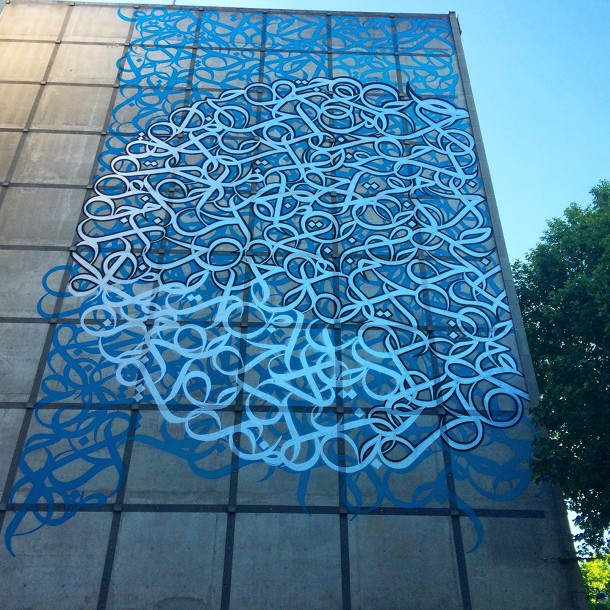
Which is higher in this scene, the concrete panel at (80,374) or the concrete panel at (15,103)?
the concrete panel at (15,103)

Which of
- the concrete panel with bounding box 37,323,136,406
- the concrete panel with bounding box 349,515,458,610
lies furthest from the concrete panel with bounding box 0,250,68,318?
the concrete panel with bounding box 349,515,458,610

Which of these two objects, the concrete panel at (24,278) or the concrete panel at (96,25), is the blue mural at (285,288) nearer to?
the concrete panel at (24,278)

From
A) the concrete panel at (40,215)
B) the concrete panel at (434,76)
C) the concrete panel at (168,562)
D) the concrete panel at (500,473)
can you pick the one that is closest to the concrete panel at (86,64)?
the concrete panel at (40,215)

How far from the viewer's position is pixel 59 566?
8594mm

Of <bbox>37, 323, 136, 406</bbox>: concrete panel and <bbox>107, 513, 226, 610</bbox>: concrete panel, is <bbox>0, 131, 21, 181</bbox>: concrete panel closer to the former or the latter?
<bbox>37, 323, 136, 406</bbox>: concrete panel

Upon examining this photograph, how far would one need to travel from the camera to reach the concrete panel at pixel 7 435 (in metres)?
9.28

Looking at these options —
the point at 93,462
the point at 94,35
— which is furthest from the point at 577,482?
the point at 94,35

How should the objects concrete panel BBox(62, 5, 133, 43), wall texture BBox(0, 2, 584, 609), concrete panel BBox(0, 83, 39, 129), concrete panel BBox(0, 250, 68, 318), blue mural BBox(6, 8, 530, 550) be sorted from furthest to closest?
concrete panel BBox(62, 5, 133, 43) → concrete panel BBox(0, 83, 39, 129) → concrete panel BBox(0, 250, 68, 318) → blue mural BBox(6, 8, 530, 550) → wall texture BBox(0, 2, 584, 609)

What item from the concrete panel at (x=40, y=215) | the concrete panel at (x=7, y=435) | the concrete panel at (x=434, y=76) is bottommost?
the concrete panel at (x=7, y=435)

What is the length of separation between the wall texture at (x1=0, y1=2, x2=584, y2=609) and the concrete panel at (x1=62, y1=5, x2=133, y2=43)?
112 millimetres

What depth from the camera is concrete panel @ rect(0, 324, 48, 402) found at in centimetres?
995

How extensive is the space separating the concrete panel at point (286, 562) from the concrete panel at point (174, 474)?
0.58 m

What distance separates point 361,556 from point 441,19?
12381 millimetres

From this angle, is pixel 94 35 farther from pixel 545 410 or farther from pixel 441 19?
pixel 545 410
